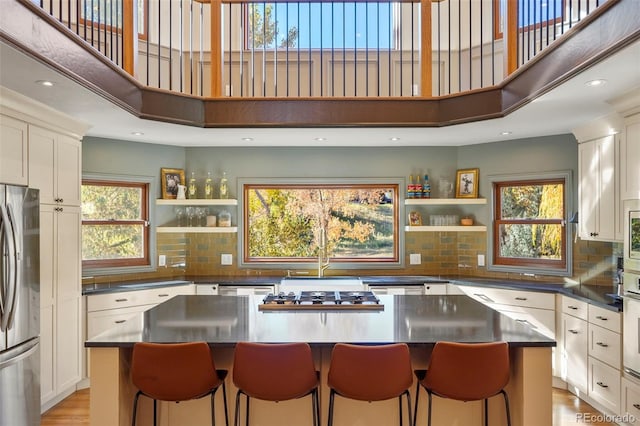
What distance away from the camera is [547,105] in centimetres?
331

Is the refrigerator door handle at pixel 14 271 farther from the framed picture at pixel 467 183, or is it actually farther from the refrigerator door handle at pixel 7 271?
the framed picture at pixel 467 183

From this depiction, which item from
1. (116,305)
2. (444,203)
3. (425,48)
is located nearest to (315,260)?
(444,203)

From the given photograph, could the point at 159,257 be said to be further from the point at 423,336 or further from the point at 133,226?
the point at 423,336

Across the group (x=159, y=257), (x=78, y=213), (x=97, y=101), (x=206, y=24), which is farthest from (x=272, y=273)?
(x=206, y=24)

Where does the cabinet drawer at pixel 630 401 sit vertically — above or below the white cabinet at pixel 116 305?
below

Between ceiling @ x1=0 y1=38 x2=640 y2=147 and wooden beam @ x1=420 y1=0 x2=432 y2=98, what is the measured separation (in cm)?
40

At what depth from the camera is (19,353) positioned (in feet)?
9.62

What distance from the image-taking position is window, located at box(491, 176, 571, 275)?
4.58 m

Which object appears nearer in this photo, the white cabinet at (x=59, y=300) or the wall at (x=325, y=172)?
the white cabinet at (x=59, y=300)

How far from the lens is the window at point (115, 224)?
4.65m

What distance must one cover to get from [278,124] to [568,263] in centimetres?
322

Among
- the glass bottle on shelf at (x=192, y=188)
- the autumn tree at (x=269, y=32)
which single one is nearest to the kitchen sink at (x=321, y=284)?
the glass bottle on shelf at (x=192, y=188)

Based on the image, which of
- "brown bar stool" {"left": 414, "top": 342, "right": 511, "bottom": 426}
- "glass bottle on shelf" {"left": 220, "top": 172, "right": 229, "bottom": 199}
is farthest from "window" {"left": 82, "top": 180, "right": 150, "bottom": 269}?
"brown bar stool" {"left": 414, "top": 342, "right": 511, "bottom": 426}

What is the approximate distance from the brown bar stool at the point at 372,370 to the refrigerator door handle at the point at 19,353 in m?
2.16
